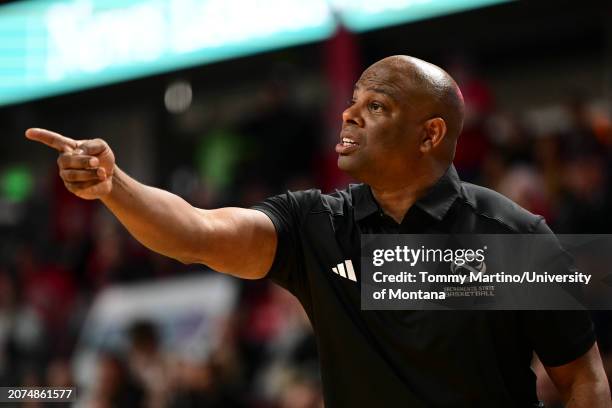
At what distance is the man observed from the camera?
2914 millimetres

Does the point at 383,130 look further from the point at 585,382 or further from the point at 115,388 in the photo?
the point at 115,388

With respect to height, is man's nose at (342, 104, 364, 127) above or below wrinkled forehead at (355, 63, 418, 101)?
below

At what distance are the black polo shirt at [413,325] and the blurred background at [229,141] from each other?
238 cm

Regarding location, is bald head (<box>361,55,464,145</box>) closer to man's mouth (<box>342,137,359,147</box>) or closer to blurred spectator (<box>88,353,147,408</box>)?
man's mouth (<box>342,137,359,147</box>)

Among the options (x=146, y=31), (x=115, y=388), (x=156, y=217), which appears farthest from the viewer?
(x=146, y=31)

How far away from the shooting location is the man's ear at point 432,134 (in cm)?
309

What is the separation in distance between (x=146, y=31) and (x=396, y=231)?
5.28 metres

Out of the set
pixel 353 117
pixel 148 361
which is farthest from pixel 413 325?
pixel 148 361

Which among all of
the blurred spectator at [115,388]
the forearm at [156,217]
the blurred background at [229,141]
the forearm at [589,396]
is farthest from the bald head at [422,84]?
the blurred spectator at [115,388]

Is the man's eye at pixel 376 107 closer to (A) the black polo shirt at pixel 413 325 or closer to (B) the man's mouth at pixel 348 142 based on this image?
(B) the man's mouth at pixel 348 142

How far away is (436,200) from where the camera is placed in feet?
10.1

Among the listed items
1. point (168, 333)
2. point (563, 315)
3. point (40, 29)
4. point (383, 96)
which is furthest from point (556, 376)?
point (40, 29)

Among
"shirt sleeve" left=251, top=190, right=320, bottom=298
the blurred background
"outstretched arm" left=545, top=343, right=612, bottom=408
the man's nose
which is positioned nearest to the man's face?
the man's nose

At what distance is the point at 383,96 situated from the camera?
10.0 feet
